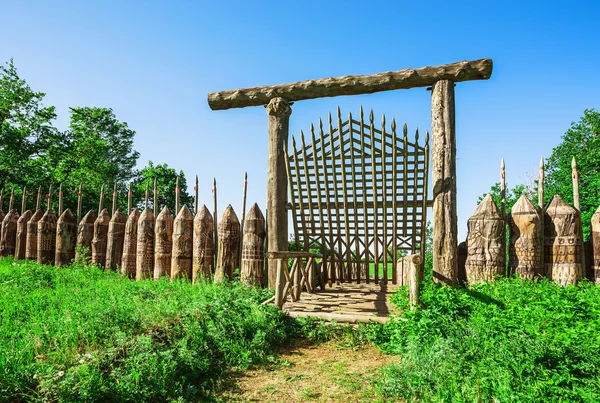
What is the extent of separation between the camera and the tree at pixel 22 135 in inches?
819

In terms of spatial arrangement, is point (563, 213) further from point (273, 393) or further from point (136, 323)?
point (136, 323)

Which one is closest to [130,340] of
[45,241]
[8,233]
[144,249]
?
[144,249]

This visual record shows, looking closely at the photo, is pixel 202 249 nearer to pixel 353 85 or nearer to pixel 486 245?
pixel 353 85

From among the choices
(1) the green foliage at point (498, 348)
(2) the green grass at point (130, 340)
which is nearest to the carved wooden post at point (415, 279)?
(1) the green foliage at point (498, 348)

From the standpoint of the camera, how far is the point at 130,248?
9.68 meters

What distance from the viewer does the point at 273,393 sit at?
4141 millimetres

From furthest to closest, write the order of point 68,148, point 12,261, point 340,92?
point 68,148 → point 12,261 → point 340,92

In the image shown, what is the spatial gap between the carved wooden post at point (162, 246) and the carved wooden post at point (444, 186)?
18.0ft

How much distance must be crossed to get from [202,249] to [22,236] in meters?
7.75

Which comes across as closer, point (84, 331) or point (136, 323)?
point (84, 331)

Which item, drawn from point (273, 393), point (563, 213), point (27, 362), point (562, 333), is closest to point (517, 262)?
point (563, 213)

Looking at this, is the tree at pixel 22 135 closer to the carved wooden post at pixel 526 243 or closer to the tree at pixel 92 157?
the tree at pixel 92 157

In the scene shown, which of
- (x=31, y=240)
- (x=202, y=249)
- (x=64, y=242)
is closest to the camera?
(x=202, y=249)

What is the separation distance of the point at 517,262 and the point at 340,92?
4252 mm
